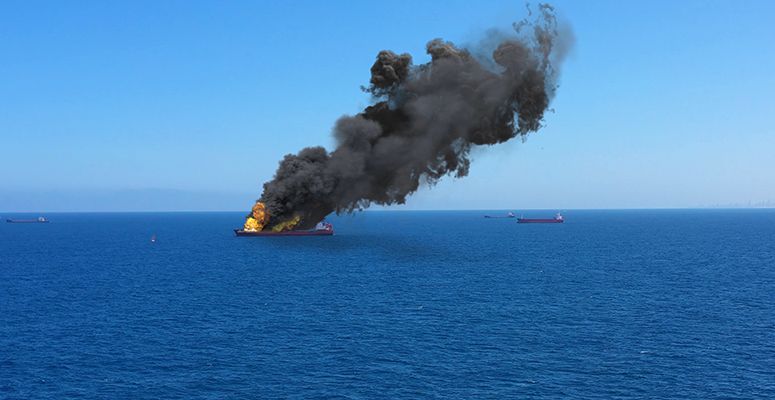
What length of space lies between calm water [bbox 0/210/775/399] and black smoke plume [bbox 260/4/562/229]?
2785cm

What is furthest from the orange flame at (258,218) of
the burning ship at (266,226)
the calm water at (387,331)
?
the calm water at (387,331)

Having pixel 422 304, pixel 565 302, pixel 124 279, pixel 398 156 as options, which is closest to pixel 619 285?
pixel 565 302

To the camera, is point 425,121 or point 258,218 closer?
point 425,121

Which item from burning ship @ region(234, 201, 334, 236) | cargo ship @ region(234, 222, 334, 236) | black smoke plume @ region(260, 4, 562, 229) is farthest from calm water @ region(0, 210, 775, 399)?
cargo ship @ region(234, 222, 334, 236)

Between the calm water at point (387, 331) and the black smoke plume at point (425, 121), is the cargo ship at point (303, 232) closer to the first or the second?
the black smoke plume at point (425, 121)

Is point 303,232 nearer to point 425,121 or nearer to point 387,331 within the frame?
point 425,121

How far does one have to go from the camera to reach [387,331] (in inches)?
2089

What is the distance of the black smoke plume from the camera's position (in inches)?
4183

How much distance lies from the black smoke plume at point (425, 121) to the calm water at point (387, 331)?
2785 cm

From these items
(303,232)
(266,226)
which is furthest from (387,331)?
(266,226)

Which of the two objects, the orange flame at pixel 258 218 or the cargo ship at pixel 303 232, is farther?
the cargo ship at pixel 303 232

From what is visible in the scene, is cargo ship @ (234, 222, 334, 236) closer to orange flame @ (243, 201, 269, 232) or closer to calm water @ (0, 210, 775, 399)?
A: orange flame @ (243, 201, 269, 232)

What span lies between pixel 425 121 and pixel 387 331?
227 feet

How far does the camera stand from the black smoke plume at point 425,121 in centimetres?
10625
